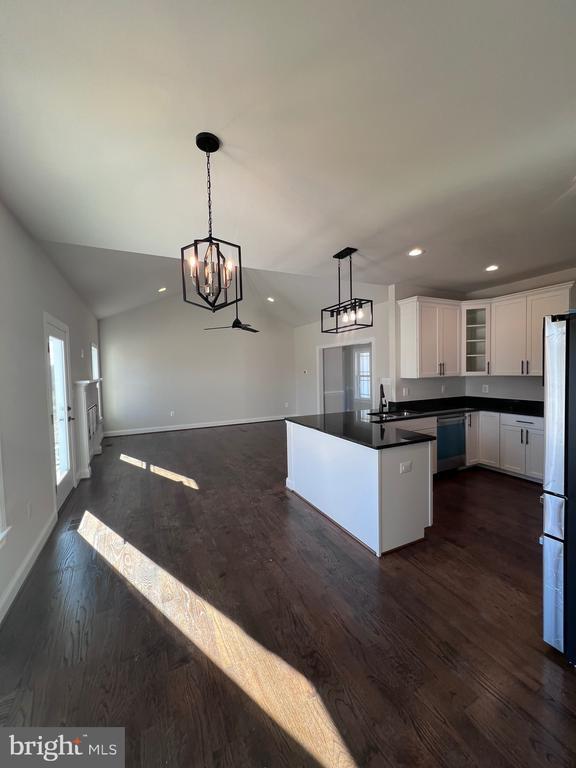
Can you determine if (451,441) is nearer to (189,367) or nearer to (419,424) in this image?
(419,424)

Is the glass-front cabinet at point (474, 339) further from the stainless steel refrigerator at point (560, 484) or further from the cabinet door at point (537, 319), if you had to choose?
the stainless steel refrigerator at point (560, 484)

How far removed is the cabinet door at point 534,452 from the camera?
3.84 metres

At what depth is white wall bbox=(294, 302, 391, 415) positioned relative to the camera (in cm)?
515

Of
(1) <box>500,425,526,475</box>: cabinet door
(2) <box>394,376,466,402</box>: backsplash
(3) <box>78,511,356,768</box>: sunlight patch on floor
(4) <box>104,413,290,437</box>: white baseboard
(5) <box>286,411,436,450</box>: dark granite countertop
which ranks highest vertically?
(2) <box>394,376,466,402</box>: backsplash

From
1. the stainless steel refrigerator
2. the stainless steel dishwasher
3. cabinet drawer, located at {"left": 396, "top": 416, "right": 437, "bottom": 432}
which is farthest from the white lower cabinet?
the stainless steel refrigerator

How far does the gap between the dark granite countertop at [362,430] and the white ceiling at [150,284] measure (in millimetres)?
2162

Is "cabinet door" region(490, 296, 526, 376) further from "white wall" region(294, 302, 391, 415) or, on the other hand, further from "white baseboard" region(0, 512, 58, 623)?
"white baseboard" region(0, 512, 58, 623)

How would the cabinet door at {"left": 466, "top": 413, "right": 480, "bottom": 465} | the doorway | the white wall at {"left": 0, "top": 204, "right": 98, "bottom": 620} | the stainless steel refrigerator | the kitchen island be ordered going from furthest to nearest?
the doorway < the cabinet door at {"left": 466, "top": 413, "right": 480, "bottom": 465} < the kitchen island < the white wall at {"left": 0, "top": 204, "right": 98, "bottom": 620} < the stainless steel refrigerator

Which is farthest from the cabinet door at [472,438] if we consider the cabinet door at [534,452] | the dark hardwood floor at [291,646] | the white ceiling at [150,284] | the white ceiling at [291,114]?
the white ceiling at [291,114]

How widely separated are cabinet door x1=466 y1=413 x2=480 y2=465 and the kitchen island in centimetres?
215

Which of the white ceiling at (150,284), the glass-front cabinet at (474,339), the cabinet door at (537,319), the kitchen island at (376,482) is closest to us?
the kitchen island at (376,482)

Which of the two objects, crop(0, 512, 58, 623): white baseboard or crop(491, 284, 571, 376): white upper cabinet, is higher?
crop(491, 284, 571, 376): white upper cabinet

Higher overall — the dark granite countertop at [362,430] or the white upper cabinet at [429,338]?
the white upper cabinet at [429,338]

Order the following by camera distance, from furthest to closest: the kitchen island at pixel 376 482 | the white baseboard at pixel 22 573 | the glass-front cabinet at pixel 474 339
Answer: the glass-front cabinet at pixel 474 339
the kitchen island at pixel 376 482
the white baseboard at pixel 22 573
